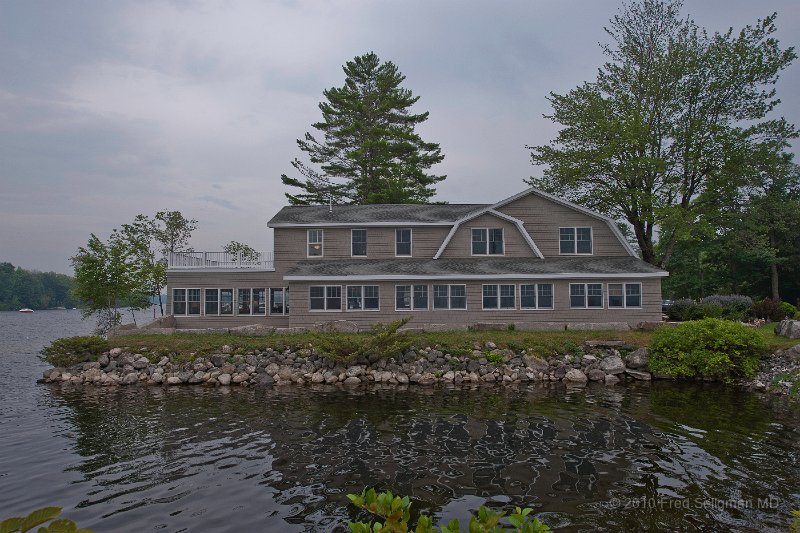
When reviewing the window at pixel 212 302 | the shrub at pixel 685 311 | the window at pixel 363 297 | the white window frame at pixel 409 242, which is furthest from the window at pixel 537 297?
the window at pixel 212 302

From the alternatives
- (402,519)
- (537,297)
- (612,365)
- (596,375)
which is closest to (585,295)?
(537,297)


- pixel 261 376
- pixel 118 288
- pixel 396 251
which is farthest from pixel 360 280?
pixel 118 288

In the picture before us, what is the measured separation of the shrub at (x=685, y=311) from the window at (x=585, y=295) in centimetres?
556

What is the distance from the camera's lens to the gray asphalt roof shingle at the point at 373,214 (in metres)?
29.5

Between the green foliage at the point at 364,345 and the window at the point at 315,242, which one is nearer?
the green foliage at the point at 364,345

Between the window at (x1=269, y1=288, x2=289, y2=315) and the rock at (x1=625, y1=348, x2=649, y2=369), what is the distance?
18814 millimetres

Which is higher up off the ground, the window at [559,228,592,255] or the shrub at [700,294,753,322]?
the window at [559,228,592,255]

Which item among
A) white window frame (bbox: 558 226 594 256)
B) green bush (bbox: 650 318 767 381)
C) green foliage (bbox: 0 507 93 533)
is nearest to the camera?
green foliage (bbox: 0 507 93 533)

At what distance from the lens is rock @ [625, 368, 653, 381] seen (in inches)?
814

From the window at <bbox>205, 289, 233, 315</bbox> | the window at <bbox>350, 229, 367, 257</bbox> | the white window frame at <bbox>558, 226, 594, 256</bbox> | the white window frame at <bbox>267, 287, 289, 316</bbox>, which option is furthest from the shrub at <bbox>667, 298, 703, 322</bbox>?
the window at <bbox>205, 289, 233, 315</bbox>

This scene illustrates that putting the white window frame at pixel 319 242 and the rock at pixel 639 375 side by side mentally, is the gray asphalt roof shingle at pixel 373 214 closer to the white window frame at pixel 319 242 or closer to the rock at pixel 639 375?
the white window frame at pixel 319 242

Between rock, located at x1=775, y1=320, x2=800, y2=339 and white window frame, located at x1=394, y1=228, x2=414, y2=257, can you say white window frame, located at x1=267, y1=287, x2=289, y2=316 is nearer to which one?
white window frame, located at x1=394, y1=228, x2=414, y2=257

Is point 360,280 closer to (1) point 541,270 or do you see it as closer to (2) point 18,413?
(1) point 541,270

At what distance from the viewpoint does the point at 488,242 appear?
28.6 meters
